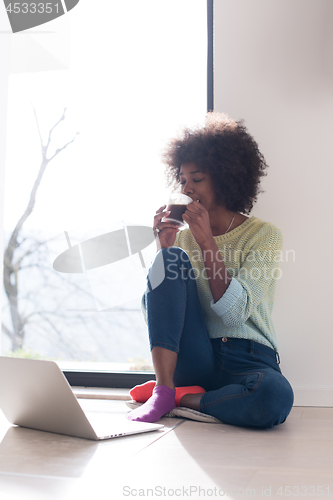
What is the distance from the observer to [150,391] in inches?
50.7

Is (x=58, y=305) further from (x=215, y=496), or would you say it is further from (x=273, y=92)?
(x=215, y=496)

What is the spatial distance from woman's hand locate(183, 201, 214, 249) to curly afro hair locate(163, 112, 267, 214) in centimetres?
21

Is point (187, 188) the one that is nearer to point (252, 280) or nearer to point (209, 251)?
point (209, 251)

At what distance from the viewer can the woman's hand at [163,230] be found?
1399 mm

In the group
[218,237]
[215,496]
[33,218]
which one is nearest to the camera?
[215,496]

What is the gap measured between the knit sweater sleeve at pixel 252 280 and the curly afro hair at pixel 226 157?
7.0 inches

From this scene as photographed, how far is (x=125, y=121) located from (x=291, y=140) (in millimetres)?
730

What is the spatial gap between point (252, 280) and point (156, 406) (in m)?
0.44

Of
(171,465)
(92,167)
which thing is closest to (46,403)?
(171,465)

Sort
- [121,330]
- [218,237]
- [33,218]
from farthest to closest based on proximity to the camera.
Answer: [33,218] → [121,330] → [218,237]

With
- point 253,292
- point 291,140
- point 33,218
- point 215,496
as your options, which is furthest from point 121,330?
point 215,496

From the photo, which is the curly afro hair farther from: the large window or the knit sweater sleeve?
the large window

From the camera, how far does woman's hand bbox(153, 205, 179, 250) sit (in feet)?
4.59

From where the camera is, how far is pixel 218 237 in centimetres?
143
